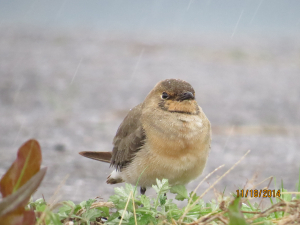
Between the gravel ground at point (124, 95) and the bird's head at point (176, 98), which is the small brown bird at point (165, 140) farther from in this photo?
the gravel ground at point (124, 95)

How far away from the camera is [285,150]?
5699mm

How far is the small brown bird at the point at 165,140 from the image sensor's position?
319 cm

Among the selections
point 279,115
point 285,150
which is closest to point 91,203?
point 285,150

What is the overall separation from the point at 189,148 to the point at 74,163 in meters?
2.10

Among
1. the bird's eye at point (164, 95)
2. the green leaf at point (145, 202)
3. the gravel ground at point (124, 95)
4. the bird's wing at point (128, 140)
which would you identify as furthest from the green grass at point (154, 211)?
the bird's eye at point (164, 95)

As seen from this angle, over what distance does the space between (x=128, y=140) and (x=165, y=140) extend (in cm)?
47

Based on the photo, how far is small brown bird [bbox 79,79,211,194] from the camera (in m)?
3.19

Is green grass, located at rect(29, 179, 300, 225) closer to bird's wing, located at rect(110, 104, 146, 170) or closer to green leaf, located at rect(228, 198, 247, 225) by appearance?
green leaf, located at rect(228, 198, 247, 225)

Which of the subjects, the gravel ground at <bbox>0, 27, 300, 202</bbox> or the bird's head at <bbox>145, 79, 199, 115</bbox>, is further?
the gravel ground at <bbox>0, 27, 300, 202</bbox>

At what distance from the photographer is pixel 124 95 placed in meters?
8.33

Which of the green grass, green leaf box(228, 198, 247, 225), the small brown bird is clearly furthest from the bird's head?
green leaf box(228, 198, 247, 225)

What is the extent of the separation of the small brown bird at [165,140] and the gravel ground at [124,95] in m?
0.41

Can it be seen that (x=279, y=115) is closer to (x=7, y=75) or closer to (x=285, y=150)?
(x=285, y=150)

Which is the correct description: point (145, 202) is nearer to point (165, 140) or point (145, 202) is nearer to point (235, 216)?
point (235, 216)
